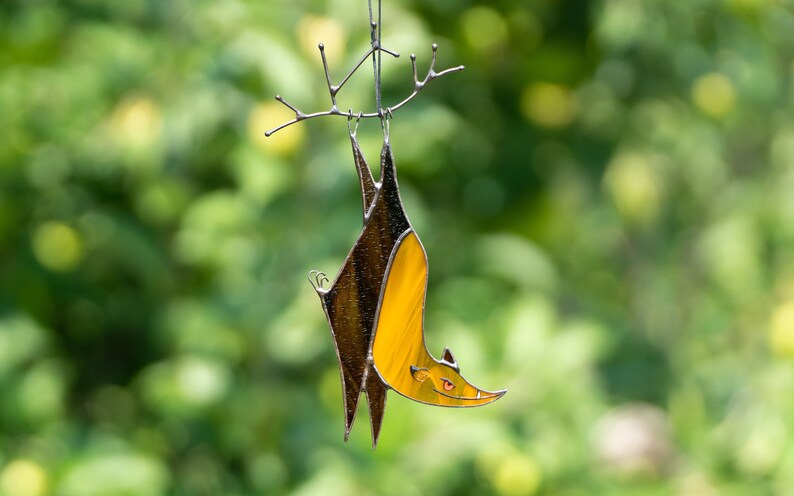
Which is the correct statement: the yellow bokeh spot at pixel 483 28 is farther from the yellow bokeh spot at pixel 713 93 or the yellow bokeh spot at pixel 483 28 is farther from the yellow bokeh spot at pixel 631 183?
the yellow bokeh spot at pixel 713 93

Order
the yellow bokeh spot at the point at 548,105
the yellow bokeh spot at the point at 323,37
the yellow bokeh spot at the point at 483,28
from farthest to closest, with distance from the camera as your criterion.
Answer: the yellow bokeh spot at the point at 548,105, the yellow bokeh spot at the point at 483,28, the yellow bokeh spot at the point at 323,37

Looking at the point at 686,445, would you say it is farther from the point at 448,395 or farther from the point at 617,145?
the point at 448,395

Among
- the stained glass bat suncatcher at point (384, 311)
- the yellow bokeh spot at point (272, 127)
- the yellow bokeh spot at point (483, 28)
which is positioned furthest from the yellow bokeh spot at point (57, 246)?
the stained glass bat suncatcher at point (384, 311)

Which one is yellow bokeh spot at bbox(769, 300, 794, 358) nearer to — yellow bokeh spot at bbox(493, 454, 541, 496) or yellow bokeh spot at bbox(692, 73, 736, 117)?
yellow bokeh spot at bbox(692, 73, 736, 117)

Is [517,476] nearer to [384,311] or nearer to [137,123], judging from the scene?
[137,123]

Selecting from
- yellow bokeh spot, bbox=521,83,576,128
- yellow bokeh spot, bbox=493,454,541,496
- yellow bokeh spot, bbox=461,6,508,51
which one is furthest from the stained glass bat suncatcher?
yellow bokeh spot, bbox=521,83,576,128

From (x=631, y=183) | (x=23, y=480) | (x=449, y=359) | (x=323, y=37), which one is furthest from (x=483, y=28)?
(x=449, y=359)

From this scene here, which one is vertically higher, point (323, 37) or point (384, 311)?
point (323, 37)
